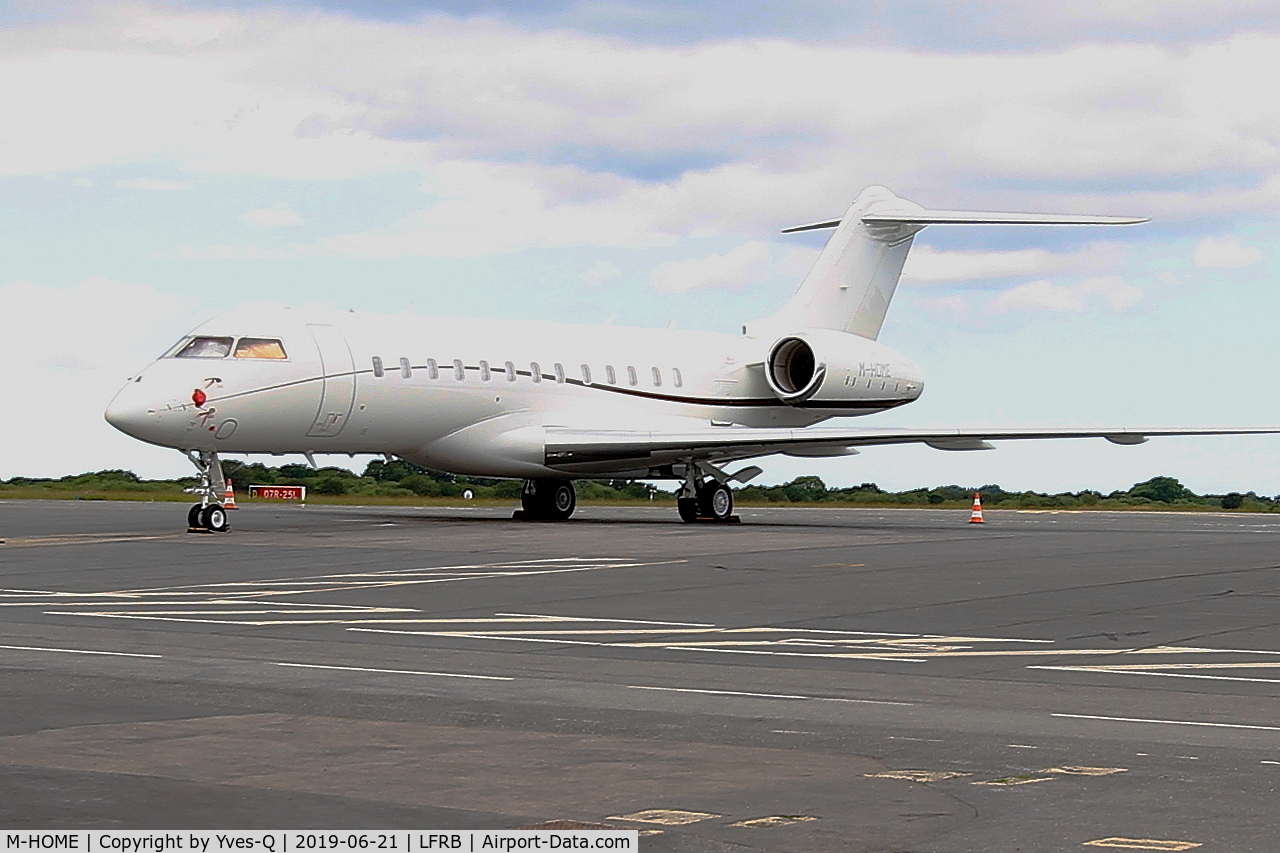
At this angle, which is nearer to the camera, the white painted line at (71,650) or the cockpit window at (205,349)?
the white painted line at (71,650)

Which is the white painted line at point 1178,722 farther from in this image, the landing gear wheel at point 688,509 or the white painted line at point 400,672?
the landing gear wheel at point 688,509

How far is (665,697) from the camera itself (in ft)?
34.8

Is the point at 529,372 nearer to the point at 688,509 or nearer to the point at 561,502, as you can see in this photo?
the point at 561,502

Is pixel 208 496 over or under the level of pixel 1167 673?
over

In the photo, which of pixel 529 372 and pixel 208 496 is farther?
pixel 529 372

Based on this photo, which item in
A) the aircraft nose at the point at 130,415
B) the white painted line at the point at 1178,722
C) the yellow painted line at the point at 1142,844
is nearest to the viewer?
the yellow painted line at the point at 1142,844

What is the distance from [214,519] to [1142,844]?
2414 cm

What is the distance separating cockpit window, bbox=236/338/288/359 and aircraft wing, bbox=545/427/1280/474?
6194mm

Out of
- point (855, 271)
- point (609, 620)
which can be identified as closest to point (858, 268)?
point (855, 271)

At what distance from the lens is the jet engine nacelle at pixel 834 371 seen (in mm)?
37875

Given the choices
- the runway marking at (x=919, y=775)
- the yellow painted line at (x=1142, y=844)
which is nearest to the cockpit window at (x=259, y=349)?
the runway marking at (x=919, y=775)

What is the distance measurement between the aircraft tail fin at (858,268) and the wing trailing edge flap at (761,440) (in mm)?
6723

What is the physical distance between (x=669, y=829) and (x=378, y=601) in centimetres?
1103

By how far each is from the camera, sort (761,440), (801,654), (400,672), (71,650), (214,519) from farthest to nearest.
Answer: (761,440) < (214,519) < (801,654) < (71,650) < (400,672)
